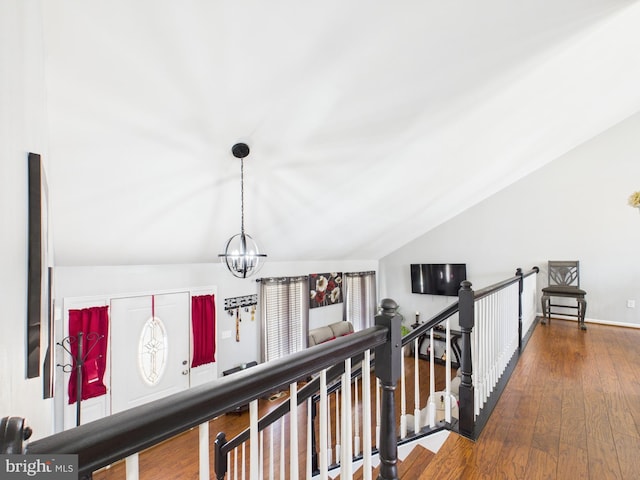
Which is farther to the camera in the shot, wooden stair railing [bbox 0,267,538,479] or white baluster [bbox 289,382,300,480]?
white baluster [bbox 289,382,300,480]

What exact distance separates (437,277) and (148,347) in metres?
6.39

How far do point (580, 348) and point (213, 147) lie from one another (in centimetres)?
487

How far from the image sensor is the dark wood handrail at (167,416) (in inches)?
19.3

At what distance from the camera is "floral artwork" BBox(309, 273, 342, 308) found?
7.06 metres

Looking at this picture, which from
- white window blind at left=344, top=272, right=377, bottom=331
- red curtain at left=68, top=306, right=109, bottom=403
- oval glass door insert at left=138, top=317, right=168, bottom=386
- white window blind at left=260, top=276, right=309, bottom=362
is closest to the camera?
red curtain at left=68, top=306, right=109, bottom=403

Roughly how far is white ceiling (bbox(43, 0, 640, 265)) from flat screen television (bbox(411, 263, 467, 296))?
3.41 m

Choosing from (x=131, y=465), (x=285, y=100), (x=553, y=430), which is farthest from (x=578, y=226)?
(x=131, y=465)

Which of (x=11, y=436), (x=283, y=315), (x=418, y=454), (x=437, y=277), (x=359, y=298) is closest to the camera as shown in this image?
(x=11, y=436)

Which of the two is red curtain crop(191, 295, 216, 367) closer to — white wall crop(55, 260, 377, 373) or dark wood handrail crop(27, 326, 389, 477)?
white wall crop(55, 260, 377, 373)

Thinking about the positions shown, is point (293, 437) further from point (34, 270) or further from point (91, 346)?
point (91, 346)

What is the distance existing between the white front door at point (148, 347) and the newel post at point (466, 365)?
414cm

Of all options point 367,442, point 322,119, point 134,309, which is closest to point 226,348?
point 134,309

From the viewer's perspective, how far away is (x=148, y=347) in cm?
455

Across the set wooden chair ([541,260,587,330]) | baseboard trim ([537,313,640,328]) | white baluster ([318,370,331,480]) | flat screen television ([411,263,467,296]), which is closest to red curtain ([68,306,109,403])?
white baluster ([318,370,331,480])
